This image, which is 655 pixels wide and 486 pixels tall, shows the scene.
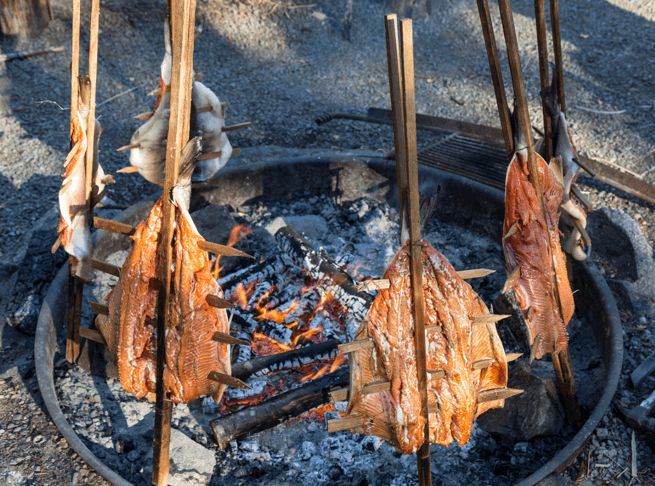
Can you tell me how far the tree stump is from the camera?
9.95 metres

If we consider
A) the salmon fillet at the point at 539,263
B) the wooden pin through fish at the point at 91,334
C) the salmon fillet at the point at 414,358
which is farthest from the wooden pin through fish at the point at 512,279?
the wooden pin through fish at the point at 91,334

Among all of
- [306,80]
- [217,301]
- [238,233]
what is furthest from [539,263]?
[306,80]

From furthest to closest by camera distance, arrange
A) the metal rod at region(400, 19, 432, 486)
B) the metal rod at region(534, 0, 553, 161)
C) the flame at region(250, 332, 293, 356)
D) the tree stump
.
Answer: the tree stump, the flame at region(250, 332, 293, 356), the metal rod at region(534, 0, 553, 161), the metal rod at region(400, 19, 432, 486)

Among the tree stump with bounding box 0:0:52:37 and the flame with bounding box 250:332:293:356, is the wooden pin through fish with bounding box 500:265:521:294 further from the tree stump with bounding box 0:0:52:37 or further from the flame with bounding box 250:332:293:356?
the tree stump with bounding box 0:0:52:37

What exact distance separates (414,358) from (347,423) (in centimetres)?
49

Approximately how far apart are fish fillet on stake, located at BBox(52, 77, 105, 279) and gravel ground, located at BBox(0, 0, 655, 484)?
1289 millimetres

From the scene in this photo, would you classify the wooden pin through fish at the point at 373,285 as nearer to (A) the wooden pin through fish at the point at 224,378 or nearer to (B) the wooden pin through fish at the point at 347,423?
(B) the wooden pin through fish at the point at 347,423

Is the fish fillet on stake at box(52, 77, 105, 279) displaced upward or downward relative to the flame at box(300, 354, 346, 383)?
upward

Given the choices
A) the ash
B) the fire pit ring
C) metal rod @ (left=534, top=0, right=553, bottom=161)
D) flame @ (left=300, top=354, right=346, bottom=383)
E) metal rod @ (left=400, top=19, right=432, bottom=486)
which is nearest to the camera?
metal rod @ (left=400, top=19, right=432, bottom=486)

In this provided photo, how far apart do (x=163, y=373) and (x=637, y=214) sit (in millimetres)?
4921

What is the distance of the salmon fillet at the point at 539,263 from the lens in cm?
409

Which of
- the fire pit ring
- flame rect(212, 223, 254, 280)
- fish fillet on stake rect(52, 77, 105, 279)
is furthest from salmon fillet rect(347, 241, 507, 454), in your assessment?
flame rect(212, 223, 254, 280)

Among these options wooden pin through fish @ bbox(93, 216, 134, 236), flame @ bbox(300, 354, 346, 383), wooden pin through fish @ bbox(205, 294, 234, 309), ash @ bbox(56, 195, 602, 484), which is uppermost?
wooden pin through fish @ bbox(93, 216, 134, 236)

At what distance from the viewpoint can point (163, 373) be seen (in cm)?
379
